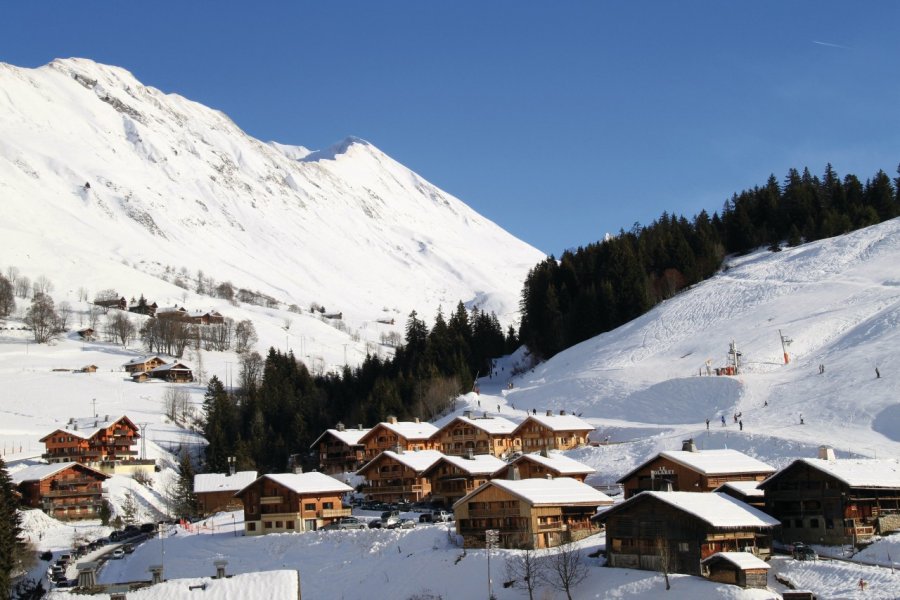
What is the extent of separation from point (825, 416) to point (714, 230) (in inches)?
2628

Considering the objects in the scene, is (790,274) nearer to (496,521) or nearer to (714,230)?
(714,230)

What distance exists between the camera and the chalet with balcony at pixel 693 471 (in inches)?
2352

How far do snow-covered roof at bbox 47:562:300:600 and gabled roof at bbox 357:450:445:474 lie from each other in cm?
3134

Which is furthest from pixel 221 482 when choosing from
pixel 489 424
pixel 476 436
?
pixel 489 424

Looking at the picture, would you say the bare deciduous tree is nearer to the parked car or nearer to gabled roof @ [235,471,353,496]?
the parked car

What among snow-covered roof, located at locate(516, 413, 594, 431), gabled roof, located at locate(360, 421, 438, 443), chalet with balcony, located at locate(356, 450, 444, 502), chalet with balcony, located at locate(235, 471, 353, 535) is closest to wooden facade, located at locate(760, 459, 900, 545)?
chalet with balcony, located at locate(235, 471, 353, 535)

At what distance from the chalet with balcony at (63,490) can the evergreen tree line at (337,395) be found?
15.7m

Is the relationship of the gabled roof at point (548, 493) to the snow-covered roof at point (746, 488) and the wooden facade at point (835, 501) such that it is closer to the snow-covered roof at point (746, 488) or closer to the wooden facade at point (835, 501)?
the snow-covered roof at point (746, 488)

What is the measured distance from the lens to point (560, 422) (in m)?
86.2

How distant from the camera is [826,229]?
433 feet

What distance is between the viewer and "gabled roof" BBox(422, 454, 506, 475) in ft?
240

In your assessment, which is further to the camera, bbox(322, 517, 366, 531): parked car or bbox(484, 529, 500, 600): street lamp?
bbox(322, 517, 366, 531): parked car

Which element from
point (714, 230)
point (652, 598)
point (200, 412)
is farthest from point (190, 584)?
point (714, 230)

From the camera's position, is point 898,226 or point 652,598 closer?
point 652,598
